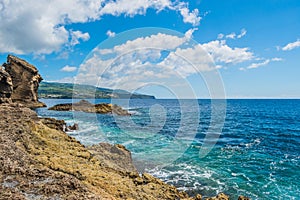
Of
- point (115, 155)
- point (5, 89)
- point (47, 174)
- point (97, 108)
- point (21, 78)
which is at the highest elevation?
point (21, 78)

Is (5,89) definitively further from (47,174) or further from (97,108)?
(97,108)

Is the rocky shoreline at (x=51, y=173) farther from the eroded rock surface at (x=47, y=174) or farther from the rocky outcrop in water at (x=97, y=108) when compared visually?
the rocky outcrop in water at (x=97, y=108)

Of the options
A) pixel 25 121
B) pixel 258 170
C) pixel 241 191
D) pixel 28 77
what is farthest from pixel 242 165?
pixel 28 77

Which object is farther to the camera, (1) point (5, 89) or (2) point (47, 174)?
(1) point (5, 89)

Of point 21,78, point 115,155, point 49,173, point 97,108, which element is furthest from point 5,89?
point 21,78

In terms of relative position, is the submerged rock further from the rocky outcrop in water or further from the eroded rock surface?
the rocky outcrop in water

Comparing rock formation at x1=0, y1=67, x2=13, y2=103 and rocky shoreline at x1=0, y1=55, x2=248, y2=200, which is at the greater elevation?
rock formation at x1=0, y1=67, x2=13, y2=103

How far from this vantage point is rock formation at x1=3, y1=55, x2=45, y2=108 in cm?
7269

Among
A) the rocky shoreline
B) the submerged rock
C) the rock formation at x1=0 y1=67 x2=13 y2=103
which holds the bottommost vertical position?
the submerged rock

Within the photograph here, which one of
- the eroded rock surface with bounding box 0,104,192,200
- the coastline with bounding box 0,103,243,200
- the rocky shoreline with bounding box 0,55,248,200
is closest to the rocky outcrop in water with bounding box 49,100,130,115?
the rocky shoreline with bounding box 0,55,248,200

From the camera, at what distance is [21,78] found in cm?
7512

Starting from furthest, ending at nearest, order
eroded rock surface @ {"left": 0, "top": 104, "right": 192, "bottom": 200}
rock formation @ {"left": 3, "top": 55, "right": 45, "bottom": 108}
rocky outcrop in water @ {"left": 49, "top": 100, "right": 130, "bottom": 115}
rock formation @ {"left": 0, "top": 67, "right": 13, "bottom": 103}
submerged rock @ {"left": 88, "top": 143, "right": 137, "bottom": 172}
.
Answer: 1. rocky outcrop in water @ {"left": 49, "top": 100, "right": 130, "bottom": 115}
2. rock formation @ {"left": 3, "top": 55, "right": 45, "bottom": 108}
3. rock formation @ {"left": 0, "top": 67, "right": 13, "bottom": 103}
4. submerged rock @ {"left": 88, "top": 143, "right": 137, "bottom": 172}
5. eroded rock surface @ {"left": 0, "top": 104, "right": 192, "bottom": 200}

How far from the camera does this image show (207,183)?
17.6 metres

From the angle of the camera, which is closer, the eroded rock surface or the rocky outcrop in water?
the eroded rock surface
